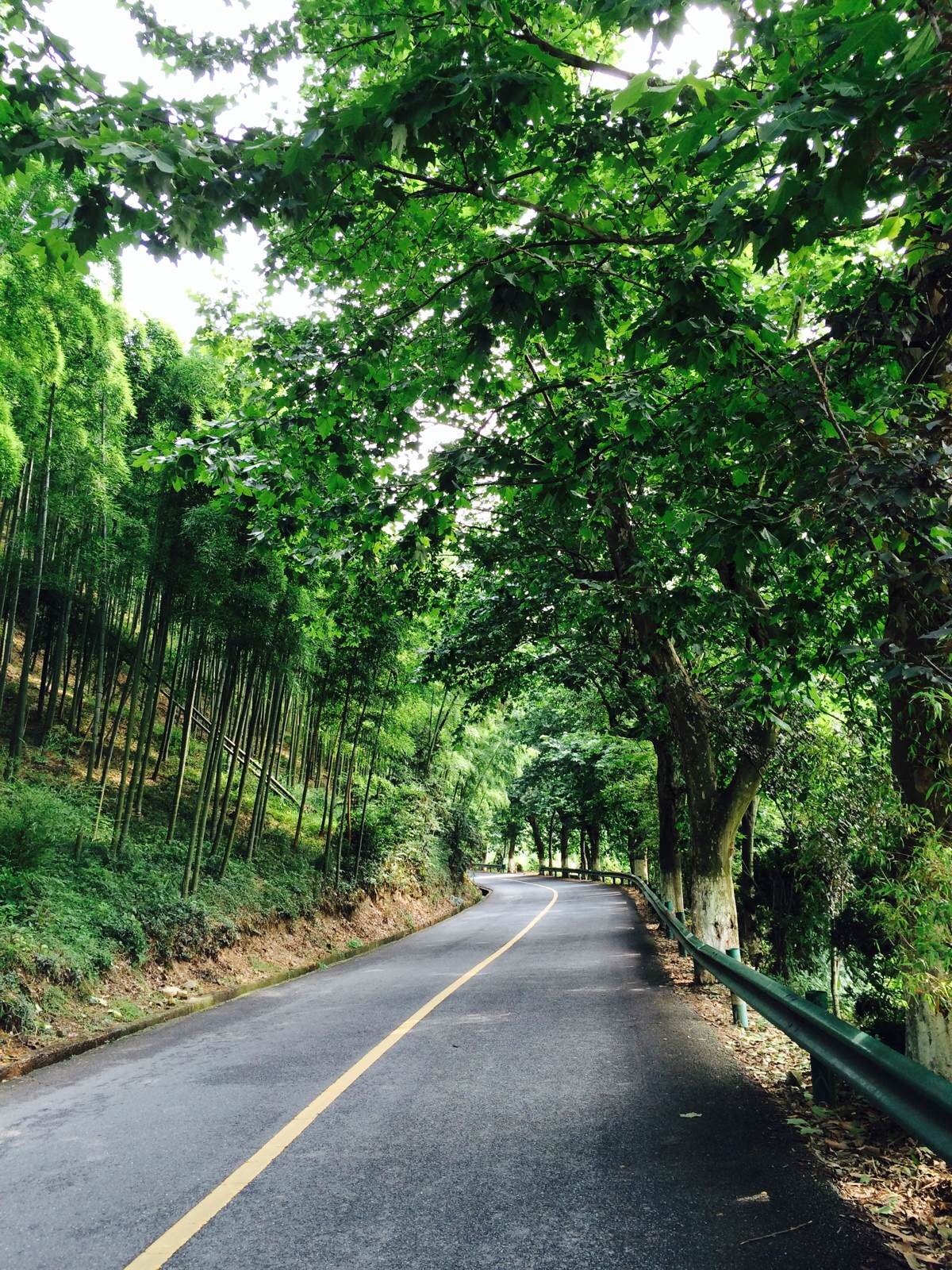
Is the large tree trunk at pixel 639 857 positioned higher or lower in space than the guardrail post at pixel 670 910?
higher

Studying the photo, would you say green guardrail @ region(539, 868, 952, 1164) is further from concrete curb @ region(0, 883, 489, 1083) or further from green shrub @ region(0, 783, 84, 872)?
green shrub @ region(0, 783, 84, 872)

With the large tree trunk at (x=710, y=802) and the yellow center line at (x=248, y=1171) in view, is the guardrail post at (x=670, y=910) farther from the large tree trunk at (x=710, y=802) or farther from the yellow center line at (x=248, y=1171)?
the yellow center line at (x=248, y=1171)

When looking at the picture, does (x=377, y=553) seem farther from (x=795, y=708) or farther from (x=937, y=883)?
(x=937, y=883)

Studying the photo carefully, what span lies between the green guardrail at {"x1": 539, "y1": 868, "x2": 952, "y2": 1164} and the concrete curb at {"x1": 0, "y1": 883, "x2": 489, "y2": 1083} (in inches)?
207

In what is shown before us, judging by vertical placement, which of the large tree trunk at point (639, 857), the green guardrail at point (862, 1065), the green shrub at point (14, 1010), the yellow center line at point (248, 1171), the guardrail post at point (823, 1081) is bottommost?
the yellow center line at point (248, 1171)

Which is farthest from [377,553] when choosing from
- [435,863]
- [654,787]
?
[435,863]

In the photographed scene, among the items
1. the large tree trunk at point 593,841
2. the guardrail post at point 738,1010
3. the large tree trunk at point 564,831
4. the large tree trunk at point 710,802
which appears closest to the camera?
the guardrail post at point 738,1010

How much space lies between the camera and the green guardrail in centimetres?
257

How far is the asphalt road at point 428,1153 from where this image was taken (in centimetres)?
295

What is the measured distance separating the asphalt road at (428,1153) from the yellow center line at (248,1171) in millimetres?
47

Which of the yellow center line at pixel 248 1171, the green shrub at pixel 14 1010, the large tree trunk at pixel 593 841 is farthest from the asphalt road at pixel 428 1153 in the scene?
the large tree trunk at pixel 593 841

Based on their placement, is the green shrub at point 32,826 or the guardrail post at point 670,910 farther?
the guardrail post at point 670,910

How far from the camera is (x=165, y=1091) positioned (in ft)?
16.8

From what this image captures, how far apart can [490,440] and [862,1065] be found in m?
4.14
